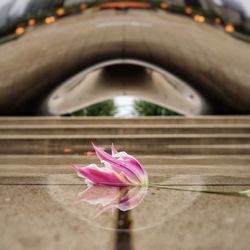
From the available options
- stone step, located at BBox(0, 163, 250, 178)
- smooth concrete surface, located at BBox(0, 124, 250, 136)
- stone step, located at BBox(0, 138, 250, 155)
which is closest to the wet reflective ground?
stone step, located at BBox(0, 163, 250, 178)

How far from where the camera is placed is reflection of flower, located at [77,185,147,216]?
0.80 metres

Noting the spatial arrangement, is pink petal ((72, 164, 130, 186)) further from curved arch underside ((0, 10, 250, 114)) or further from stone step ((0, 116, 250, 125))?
curved arch underside ((0, 10, 250, 114))

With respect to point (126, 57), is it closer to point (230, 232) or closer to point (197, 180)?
point (197, 180)

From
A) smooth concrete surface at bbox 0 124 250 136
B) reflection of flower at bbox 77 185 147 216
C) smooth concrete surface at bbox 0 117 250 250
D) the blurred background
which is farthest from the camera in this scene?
the blurred background

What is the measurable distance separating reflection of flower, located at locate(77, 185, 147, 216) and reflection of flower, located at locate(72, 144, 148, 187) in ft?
0.10

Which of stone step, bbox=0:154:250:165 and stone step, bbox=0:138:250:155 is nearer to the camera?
stone step, bbox=0:154:250:165

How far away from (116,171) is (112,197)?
0.26ft

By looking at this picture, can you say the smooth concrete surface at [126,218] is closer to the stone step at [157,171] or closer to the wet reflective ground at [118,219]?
the wet reflective ground at [118,219]

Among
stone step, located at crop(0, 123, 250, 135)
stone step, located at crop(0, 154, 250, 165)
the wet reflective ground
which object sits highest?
stone step, located at crop(0, 123, 250, 135)

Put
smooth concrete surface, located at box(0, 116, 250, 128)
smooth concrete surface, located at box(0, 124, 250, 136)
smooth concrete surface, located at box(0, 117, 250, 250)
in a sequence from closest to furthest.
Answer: smooth concrete surface, located at box(0, 117, 250, 250) < smooth concrete surface, located at box(0, 124, 250, 136) < smooth concrete surface, located at box(0, 116, 250, 128)

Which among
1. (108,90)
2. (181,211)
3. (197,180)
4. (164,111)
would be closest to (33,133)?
(197,180)

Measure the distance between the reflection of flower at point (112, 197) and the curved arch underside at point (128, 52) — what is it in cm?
599

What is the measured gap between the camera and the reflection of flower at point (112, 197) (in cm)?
80

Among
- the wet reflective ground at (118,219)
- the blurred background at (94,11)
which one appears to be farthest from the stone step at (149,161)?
the blurred background at (94,11)
